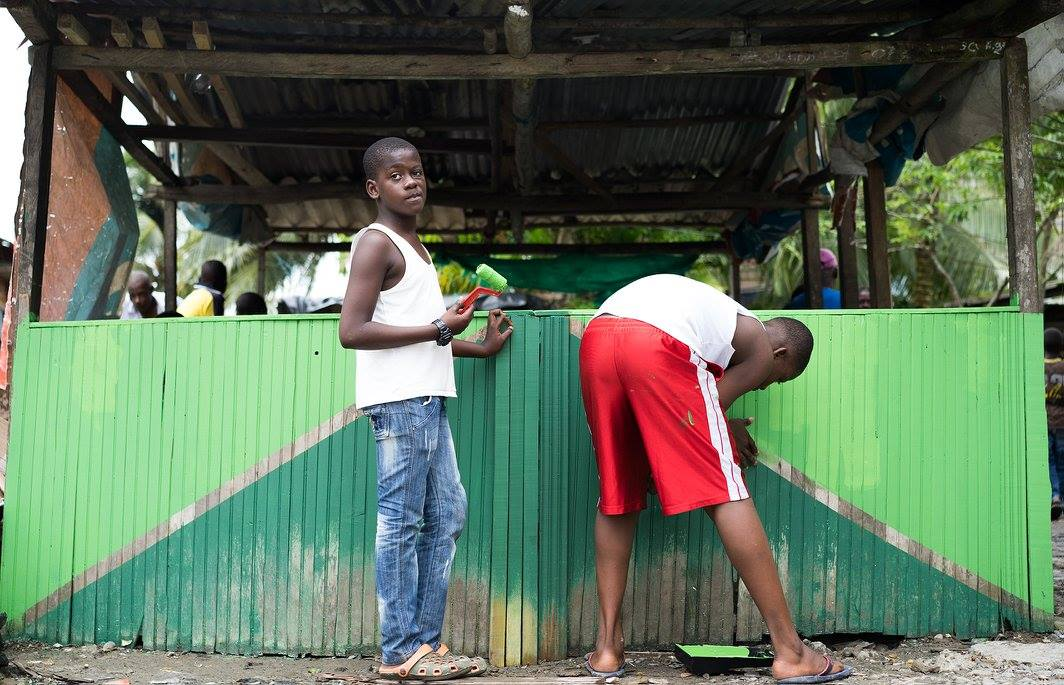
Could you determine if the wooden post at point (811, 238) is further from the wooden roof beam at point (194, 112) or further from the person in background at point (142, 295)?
the person in background at point (142, 295)

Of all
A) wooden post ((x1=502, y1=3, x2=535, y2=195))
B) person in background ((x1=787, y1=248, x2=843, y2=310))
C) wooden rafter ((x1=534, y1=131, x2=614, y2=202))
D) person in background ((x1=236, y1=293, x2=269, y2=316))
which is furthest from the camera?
person in background ((x1=236, y1=293, x2=269, y2=316))

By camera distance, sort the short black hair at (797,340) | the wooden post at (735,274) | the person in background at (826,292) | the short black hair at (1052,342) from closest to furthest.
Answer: the short black hair at (797,340)
the person in background at (826,292)
the short black hair at (1052,342)
the wooden post at (735,274)

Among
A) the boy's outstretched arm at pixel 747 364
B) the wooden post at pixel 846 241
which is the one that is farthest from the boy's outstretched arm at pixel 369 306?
the wooden post at pixel 846 241

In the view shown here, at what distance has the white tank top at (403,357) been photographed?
3.17 m

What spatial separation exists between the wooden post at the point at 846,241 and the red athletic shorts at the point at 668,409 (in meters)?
4.46

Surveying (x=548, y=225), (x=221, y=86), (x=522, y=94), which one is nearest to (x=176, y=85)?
(x=221, y=86)

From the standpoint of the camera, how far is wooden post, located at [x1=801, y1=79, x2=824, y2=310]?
6.87m

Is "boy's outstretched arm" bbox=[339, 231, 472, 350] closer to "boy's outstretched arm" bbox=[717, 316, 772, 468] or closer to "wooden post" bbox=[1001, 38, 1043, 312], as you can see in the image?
"boy's outstretched arm" bbox=[717, 316, 772, 468]

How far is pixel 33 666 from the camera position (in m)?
3.52

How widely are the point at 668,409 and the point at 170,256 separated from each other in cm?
595

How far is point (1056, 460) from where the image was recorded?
7.98m

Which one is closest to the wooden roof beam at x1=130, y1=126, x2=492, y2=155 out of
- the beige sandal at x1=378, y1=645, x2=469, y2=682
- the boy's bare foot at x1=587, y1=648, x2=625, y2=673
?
the beige sandal at x1=378, y1=645, x2=469, y2=682

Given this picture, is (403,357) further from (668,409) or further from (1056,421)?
(1056,421)

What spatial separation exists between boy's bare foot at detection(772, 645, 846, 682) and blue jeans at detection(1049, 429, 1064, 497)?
571 centimetres
